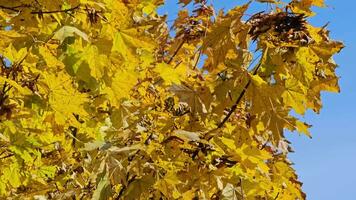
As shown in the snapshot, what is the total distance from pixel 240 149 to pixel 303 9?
2.60 ft

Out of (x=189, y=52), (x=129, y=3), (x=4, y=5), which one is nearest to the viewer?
(x=4, y=5)

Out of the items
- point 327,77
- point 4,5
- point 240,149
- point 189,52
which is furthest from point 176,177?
point 189,52

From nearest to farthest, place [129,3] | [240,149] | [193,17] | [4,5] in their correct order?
[4,5] → [240,149] → [129,3] → [193,17]

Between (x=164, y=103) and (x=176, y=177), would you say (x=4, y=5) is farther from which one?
(x=164, y=103)

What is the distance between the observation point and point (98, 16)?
96.3 inches

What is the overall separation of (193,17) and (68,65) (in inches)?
59.2

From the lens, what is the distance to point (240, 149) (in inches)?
106

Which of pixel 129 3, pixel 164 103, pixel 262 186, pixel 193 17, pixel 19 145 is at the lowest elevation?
pixel 19 145

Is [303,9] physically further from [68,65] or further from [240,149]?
[68,65]

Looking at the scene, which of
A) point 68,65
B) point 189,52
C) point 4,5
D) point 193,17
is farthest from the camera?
point 189,52

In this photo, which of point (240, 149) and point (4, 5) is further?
point (240, 149)

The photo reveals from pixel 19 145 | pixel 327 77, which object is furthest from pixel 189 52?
pixel 19 145

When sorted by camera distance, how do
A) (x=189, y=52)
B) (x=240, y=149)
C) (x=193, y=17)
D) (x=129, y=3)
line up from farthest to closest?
(x=189, y=52) < (x=193, y=17) < (x=129, y=3) < (x=240, y=149)

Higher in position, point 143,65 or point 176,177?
point 143,65
